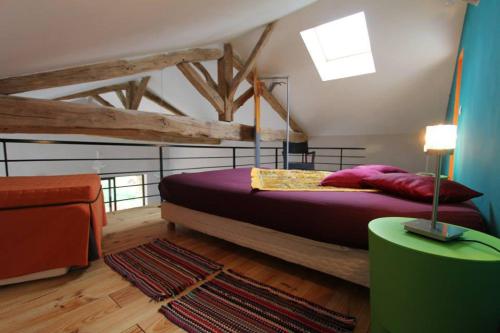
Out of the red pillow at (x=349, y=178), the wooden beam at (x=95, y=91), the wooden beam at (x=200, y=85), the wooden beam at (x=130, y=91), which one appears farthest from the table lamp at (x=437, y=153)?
the wooden beam at (x=95, y=91)

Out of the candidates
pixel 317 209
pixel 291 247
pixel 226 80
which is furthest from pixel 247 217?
pixel 226 80

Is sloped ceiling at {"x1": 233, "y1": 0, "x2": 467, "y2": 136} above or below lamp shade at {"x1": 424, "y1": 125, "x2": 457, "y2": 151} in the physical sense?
above

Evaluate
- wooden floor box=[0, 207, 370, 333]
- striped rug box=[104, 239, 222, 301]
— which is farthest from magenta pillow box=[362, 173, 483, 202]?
striped rug box=[104, 239, 222, 301]

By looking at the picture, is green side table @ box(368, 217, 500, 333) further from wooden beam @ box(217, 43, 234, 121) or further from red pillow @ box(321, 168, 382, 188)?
wooden beam @ box(217, 43, 234, 121)

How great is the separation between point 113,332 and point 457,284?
52.4 inches

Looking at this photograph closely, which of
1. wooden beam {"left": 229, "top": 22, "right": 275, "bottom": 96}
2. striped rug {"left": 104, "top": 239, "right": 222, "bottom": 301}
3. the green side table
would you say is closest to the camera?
the green side table

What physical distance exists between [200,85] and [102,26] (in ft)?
6.47

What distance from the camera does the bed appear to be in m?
1.16

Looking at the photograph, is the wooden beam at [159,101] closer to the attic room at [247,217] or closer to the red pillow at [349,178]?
the attic room at [247,217]

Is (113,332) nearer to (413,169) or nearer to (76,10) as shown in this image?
Result: (76,10)

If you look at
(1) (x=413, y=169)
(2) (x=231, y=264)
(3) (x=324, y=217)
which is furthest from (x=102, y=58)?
(1) (x=413, y=169)

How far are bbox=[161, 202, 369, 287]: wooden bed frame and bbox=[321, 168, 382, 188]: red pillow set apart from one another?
57cm

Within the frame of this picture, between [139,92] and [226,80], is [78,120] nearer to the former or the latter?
[226,80]

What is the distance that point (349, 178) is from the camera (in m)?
1.72
